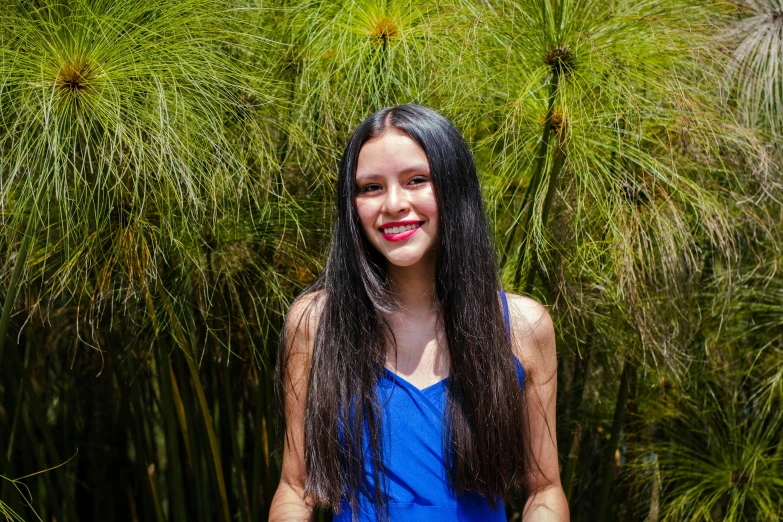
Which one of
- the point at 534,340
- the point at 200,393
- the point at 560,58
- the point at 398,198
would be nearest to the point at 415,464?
the point at 534,340

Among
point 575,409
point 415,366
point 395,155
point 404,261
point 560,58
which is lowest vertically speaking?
point 575,409

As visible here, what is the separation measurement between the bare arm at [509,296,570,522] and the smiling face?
0.16 meters

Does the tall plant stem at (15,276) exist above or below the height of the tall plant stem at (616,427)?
above

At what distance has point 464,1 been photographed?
142cm

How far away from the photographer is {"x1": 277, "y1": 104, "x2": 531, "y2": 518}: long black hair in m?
1.04

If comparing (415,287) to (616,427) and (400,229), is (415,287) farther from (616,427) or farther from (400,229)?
(616,427)

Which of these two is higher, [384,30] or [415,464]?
[384,30]

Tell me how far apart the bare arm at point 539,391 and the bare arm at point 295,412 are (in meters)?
0.25

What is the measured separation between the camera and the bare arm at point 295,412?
1.07 metres

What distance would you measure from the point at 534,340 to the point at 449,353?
4.2 inches

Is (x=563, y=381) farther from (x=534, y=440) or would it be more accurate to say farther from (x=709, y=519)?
(x=534, y=440)

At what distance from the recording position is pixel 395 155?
3.36ft

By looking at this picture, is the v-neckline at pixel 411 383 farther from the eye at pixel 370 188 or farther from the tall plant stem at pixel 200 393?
the tall plant stem at pixel 200 393

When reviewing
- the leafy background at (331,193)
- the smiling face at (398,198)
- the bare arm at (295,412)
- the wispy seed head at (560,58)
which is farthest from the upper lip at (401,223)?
the wispy seed head at (560,58)
